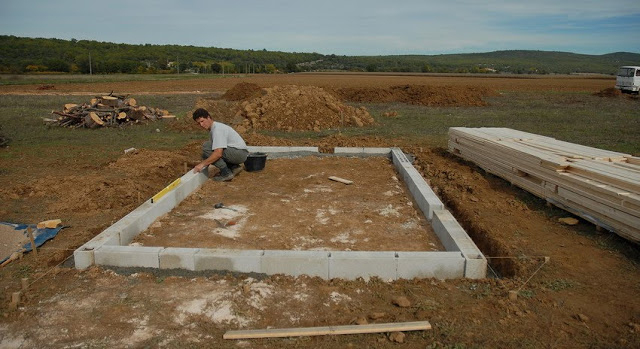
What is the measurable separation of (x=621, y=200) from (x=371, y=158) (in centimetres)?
465

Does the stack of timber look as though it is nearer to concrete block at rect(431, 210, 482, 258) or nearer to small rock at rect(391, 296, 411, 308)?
concrete block at rect(431, 210, 482, 258)

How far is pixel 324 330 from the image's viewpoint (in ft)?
9.71

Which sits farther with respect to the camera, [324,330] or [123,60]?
[123,60]

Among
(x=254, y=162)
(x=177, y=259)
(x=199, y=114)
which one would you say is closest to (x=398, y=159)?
(x=254, y=162)

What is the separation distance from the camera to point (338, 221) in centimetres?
511

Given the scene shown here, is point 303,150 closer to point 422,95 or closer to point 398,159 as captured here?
point 398,159

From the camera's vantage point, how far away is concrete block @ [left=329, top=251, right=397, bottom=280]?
376cm

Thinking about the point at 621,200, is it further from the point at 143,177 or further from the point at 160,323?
the point at 143,177

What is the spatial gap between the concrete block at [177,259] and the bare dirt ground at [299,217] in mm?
514

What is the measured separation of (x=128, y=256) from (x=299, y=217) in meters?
1.97

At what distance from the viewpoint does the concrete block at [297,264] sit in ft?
12.4

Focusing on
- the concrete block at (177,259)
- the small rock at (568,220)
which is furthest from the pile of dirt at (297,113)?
the concrete block at (177,259)

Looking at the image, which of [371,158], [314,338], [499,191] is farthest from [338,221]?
[371,158]

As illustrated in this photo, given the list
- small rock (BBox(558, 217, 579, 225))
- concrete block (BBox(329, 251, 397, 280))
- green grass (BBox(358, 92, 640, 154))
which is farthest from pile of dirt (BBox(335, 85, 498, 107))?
concrete block (BBox(329, 251, 397, 280))
